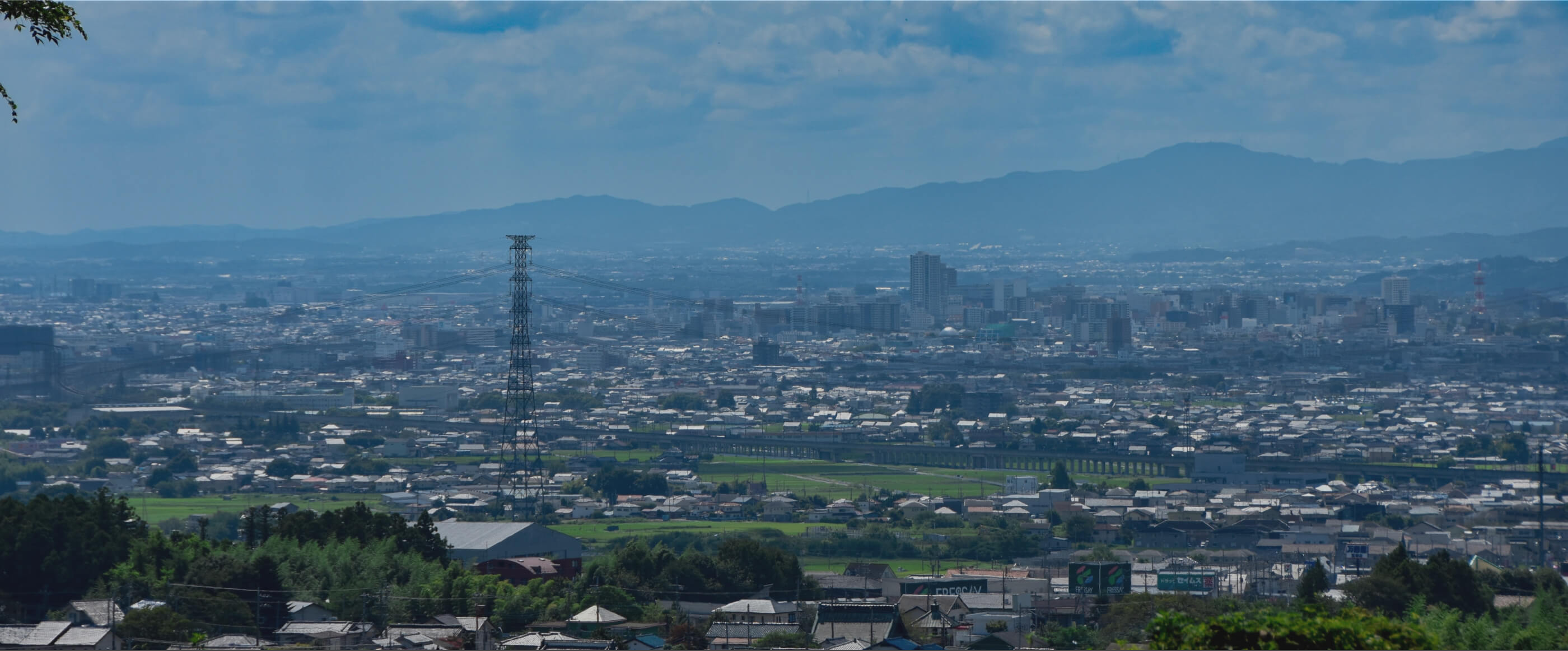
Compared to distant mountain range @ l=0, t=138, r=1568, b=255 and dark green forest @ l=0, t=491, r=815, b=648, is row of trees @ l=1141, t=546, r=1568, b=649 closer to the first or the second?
dark green forest @ l=0, t=491, r=815, b=648

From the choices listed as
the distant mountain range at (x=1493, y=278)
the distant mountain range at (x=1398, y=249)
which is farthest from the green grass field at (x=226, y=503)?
the distant mountain range at (x=1398, y=249)

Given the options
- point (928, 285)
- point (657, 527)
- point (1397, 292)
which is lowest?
point (657, 527)

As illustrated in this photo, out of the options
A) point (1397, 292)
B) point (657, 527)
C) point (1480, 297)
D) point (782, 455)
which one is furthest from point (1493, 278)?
point (657, 527)

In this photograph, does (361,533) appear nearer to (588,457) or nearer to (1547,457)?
(588,457)

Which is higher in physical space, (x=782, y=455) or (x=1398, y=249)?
(x=1398, y=249)

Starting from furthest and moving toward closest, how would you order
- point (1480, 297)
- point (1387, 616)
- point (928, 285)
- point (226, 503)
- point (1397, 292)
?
point (928, 285) < point (1397, 292) < point (1480, 297) < point (226, 503) < point (1387, 616)

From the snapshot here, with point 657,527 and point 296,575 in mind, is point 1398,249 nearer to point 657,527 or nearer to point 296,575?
point 657,527

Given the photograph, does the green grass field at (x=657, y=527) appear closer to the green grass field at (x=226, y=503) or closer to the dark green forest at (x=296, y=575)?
the green grass field at (x=226, y=503)
